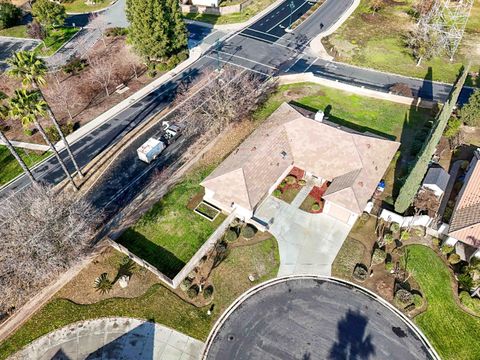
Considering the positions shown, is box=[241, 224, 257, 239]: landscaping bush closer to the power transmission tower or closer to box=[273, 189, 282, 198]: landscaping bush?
box=[273, 189, 282, 198]: landscaping bush

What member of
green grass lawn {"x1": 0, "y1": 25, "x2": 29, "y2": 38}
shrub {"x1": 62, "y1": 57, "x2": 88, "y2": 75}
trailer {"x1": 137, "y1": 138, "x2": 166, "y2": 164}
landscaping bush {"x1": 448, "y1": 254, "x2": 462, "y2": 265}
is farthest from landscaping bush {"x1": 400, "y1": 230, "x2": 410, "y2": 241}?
green grass lawn {"x1": 0, "y1": 25, "x2": 29, "y2": 38}

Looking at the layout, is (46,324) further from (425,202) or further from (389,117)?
(389,117)

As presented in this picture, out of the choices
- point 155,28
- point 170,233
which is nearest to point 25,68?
point 170,233

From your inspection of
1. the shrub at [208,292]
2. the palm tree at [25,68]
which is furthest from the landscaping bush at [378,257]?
the palm tree at [25,68]

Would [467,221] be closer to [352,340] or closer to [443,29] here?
[352,340]

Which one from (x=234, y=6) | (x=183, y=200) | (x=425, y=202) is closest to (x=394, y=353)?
(x=425, y=202)

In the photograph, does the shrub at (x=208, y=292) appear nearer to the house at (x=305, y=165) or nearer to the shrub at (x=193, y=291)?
the shrub at (x=193, y=291)
